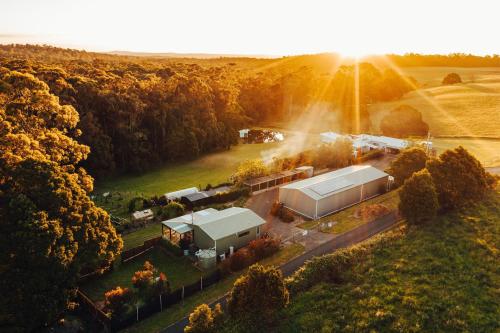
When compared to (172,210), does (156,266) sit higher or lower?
lower

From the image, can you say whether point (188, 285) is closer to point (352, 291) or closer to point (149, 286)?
point (149, 286)

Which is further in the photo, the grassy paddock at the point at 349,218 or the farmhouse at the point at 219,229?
the grassy paddock at the point at 349,218

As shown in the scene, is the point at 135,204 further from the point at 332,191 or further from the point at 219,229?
the point at 332,191

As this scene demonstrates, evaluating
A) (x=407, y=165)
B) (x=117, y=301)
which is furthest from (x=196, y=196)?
(x=407, y=165)

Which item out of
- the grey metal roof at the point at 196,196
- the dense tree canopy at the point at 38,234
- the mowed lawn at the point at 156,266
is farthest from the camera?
the grey metal roof at the point at 196,196

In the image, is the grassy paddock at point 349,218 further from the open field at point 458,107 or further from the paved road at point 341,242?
the open field at point 458,107

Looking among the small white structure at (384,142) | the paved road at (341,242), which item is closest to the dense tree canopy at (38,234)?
the paved road at (341,242)
